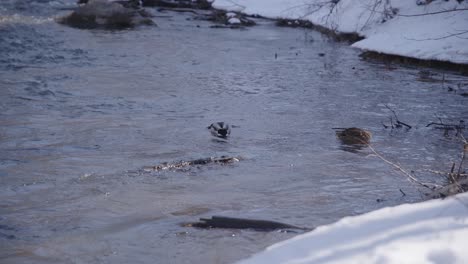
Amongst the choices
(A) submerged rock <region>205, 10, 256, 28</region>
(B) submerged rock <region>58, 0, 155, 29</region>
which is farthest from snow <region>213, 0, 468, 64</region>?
(B) submerged rock <region>58, 0, 155, 29</region>

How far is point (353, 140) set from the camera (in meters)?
9.09

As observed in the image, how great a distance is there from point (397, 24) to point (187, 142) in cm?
974

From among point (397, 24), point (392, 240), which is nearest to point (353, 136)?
point (392, 240)

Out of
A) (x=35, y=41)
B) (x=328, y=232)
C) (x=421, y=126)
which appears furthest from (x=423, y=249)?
(x=35, y=41)

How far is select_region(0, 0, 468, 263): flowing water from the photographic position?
229 inches

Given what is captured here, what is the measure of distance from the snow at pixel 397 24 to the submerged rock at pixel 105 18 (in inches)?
193

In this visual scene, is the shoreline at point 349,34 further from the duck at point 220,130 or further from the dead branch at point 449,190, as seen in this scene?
the dead branch at point 449,190

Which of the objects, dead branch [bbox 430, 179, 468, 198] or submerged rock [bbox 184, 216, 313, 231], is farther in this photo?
submerged rock [bbox 184, 216, 313, 231]

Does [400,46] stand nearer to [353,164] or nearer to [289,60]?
[289,60]

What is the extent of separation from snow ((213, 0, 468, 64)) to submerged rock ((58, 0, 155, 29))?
16.1 feet

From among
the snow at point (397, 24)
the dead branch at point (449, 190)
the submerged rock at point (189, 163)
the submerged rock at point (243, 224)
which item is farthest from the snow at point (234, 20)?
the dead branch at point (449, 190)

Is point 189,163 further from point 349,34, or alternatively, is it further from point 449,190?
point 349,34

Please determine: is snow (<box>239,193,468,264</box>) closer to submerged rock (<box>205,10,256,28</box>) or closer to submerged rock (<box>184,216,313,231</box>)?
submerged rock (<box>184,216,313,231</box>)

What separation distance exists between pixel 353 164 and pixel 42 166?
3381 millimetres
